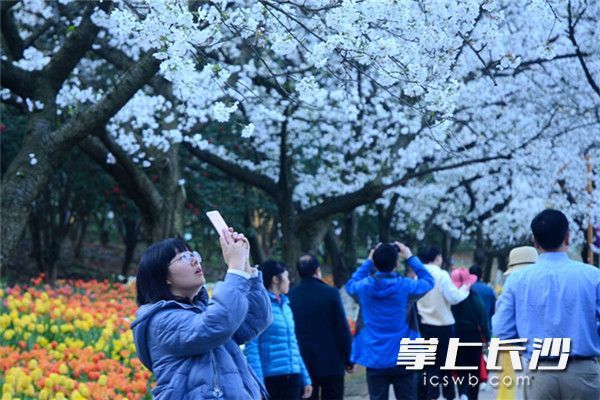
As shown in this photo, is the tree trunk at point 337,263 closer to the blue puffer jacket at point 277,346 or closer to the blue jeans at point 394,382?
the blue jeans at point 394,382

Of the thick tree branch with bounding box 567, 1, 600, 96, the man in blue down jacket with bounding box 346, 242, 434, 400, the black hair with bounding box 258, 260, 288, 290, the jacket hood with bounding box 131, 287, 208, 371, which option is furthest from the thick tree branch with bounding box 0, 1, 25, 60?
the jacket hood with bounding box 131, 287, 208, 371

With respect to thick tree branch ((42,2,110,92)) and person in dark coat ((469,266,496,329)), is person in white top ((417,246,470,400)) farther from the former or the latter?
thick tree branch ((42,2,110,92))

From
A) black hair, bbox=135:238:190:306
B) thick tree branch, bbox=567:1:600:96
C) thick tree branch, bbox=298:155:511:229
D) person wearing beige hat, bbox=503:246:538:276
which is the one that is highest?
thick tree branch, bbox=567:1:600:96

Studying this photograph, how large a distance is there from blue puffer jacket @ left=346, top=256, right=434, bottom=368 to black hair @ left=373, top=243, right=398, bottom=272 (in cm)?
12

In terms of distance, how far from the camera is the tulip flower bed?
25.2 ft

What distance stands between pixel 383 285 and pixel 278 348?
1135mm

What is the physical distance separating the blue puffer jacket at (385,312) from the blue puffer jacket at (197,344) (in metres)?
4.14

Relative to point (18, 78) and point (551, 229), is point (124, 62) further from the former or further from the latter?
point (551, 229)

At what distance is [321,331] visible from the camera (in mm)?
8812

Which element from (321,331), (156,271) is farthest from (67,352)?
(156,271)

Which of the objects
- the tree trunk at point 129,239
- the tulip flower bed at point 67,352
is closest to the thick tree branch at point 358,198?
the tulip flower bed at point 67,352

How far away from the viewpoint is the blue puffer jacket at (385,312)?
27.6 feet

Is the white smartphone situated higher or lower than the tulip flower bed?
higher

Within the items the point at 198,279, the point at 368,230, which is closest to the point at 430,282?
the point at 198,279
